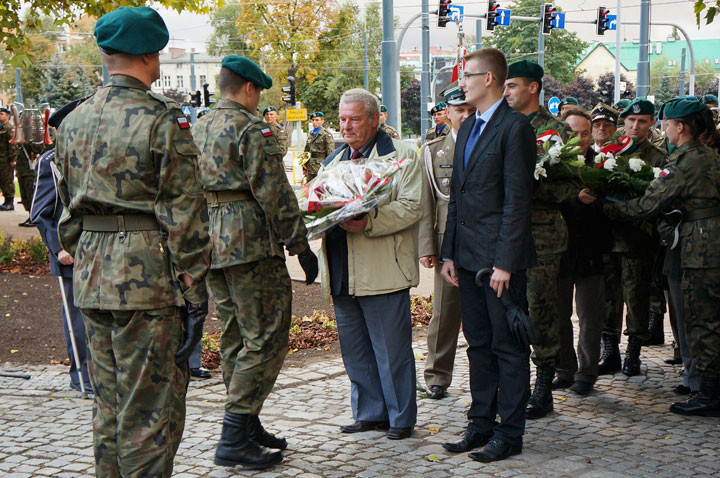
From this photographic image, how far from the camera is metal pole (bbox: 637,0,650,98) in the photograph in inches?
911

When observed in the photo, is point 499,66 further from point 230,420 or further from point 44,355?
point 44,355

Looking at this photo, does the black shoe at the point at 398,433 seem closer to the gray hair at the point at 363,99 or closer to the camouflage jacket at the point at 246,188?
the camouflage jacket at the point at 246,188

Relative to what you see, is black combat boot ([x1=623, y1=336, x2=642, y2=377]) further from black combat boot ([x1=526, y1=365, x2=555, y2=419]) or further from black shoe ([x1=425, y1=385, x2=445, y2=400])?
black shoe ([x1=425, y1=385, x2=445, y2=400])

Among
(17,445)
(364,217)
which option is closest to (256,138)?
(364,217)

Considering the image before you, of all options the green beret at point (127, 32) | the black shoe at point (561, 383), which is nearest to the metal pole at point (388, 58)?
the black shoe at point (561, 383)

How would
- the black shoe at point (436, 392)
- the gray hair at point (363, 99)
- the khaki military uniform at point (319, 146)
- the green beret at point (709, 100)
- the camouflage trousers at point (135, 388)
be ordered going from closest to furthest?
1. the camouflage trousers at point (135, 388)
2. the gray hair at point (363, 99)
3. the black shoe at point (436, 392)
4. the green beret at point (709, 100)
5. the khaki military uniform at point (319, 146)

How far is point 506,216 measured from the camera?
16.8ft

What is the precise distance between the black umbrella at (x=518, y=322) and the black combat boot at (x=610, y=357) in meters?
2.59

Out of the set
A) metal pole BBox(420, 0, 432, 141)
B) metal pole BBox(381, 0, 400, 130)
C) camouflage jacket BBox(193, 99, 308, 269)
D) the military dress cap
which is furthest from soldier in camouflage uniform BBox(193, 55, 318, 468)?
metal pole BBox(420, 0, 432, 141)

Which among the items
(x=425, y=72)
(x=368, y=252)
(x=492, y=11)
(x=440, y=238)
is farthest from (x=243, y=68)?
(x=492, y=11)

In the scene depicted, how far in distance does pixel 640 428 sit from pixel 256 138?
3.23 m

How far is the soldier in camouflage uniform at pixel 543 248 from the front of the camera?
20.2 feet

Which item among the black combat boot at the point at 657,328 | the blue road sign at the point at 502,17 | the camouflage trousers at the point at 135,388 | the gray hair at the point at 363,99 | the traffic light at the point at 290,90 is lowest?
the black combat boot at the point at 657,328

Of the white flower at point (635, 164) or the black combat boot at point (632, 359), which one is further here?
the black combat boot at point (632, 359)
